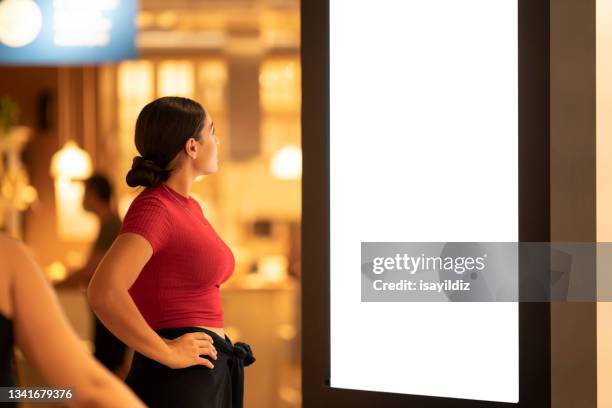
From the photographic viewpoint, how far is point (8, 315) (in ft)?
3.08

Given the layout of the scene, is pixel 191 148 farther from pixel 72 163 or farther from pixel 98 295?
pixel 72 163

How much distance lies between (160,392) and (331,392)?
41cm

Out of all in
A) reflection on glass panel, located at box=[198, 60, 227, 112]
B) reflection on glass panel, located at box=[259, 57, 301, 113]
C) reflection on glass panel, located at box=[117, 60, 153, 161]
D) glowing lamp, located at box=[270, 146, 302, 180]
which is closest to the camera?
glowing lamp, located at box=[270, 146, 302, 180]

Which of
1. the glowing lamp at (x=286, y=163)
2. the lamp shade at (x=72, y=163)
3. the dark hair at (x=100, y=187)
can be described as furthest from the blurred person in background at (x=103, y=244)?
the glowing lamp at (x=286, y=163)

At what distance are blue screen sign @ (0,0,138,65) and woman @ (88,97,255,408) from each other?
11.1 feet

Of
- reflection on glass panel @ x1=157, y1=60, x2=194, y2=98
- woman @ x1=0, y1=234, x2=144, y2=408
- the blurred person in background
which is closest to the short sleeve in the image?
woman @ x1=0, y1=234, x2=144, y2=408

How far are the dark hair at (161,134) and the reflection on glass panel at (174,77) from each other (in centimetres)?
852

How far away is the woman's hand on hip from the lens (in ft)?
5.51

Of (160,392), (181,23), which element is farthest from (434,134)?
Result: (181,23)

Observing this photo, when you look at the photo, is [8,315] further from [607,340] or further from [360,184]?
[607,340]

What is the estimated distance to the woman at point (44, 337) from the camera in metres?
0.87

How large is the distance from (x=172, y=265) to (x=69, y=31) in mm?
3638

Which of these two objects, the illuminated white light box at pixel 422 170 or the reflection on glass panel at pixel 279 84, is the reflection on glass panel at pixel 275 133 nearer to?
the reflection on glass panel at pixel 279 84

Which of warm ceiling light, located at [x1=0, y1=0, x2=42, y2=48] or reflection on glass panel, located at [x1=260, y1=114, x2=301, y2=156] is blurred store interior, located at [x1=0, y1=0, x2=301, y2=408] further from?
warm ceiling light, located at [x1=0, y1=0, x2=42, y2=48]
